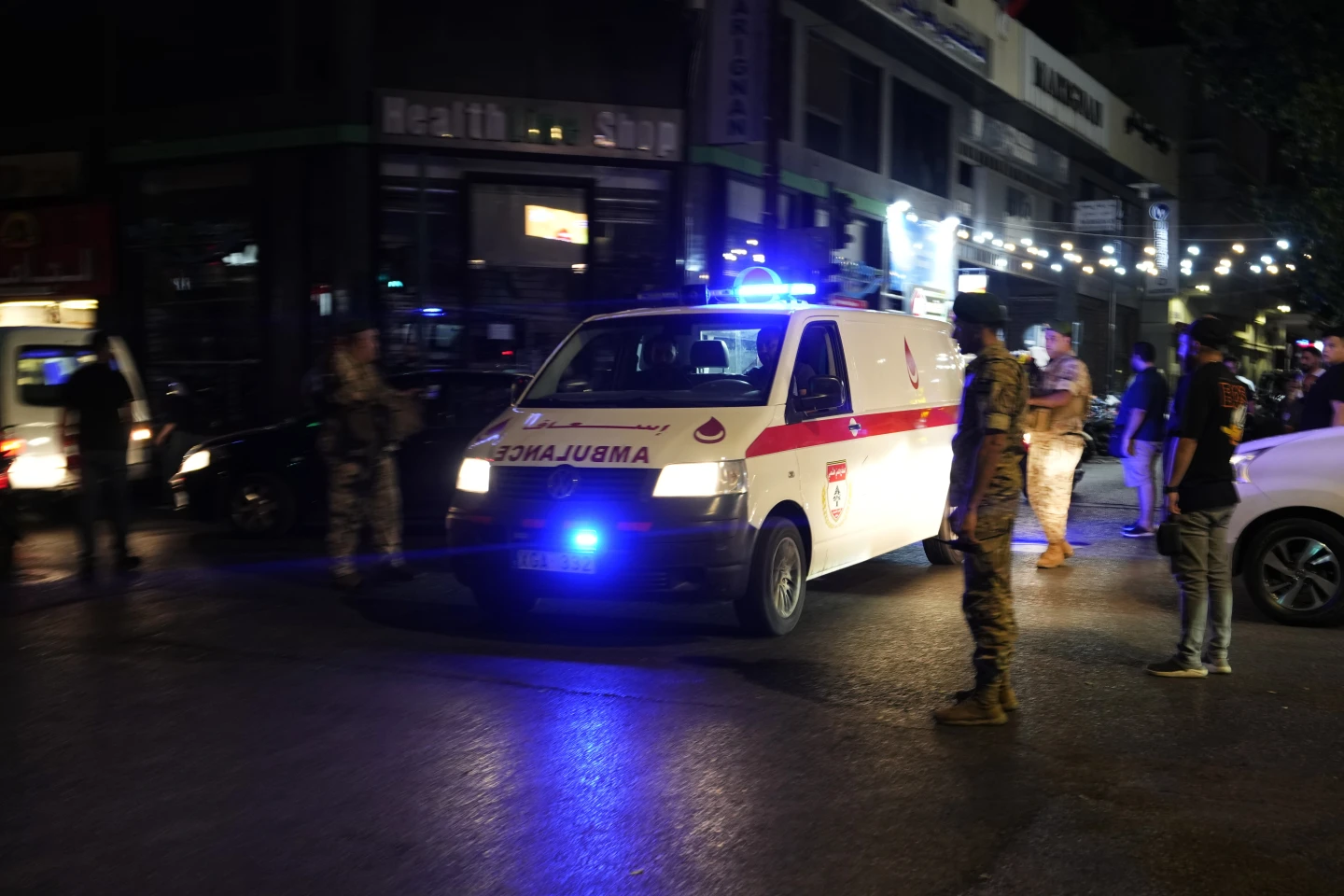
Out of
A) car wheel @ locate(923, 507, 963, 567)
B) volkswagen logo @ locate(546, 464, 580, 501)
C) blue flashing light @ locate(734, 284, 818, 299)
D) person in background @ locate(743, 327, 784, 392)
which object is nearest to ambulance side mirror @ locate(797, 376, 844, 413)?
person in background @ locate(743, 327, 784, 392)

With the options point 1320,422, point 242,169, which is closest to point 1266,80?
point 1320,422

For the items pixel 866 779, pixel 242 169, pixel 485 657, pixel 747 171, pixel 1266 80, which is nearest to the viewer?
pixel 866 779

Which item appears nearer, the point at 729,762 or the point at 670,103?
the point at 729,762

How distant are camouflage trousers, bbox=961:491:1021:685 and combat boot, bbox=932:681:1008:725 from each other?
5 cm

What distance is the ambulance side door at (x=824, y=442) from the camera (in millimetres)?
7898

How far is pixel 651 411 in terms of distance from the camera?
7688 millimetres

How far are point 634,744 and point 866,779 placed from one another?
1004 mm

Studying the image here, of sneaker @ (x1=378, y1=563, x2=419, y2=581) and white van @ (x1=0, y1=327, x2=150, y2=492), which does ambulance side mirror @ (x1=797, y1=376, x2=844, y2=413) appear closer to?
sneaker @ (x1=378, y1=563, x2=419, y2=581)

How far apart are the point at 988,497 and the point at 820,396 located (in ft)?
7.43

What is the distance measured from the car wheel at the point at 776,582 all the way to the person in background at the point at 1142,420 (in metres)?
5.27

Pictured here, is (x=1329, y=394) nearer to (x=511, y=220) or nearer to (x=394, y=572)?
(x=394, y=572)

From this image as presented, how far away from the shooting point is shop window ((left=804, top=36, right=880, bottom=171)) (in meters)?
23.4

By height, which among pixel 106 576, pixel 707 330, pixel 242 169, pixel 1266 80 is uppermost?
pixel 1266 80

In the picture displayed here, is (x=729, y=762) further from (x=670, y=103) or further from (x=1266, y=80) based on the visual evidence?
(x=1266, y=80)
